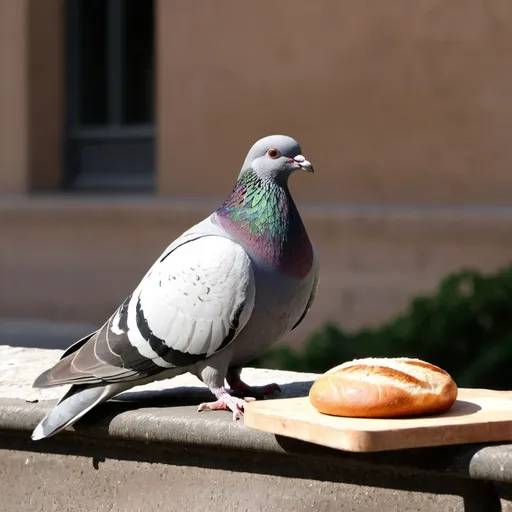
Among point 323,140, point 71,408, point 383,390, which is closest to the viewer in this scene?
point 383,390

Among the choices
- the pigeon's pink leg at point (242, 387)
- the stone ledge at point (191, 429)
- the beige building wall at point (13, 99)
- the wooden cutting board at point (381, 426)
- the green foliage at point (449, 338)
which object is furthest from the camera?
the beige building wall at point (13, 99)

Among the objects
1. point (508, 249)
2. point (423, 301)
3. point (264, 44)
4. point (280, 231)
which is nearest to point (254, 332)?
point (280, 231)

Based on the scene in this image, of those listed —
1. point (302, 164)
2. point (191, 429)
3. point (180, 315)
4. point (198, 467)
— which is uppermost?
point (302, 164)

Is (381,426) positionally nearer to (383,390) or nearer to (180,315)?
(383,390)

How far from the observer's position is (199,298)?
2.72 metres

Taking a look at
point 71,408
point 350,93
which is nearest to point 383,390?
point 71,408

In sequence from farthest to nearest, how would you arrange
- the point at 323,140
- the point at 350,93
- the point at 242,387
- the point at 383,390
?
the point at 323,140 → the point at 350,93 → the point at 242,387 → the point at 383,390

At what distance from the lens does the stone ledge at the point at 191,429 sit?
Answer: 239 centimetres

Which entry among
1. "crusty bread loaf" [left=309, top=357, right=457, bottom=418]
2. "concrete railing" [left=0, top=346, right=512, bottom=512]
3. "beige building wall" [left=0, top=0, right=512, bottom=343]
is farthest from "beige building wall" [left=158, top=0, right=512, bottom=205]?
"crusty bread loaf" [left=309, top=357, right=457, bottom=418]

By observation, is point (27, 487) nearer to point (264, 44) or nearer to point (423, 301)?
point (423, 301)

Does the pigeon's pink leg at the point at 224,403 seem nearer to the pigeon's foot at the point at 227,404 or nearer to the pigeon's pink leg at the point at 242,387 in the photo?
the pigeon's foot at the point at 227,404

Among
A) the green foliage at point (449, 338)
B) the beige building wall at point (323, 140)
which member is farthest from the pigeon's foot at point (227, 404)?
the beige building wall at point (323, 140)

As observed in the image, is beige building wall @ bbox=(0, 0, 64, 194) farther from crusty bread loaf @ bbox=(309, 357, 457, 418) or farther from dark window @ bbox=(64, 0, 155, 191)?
crusty bread loaf @ bbox=(309, 357, 457, 418)

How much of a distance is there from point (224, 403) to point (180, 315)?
9.1 inches
